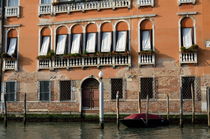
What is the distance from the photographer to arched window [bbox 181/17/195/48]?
1655 cm

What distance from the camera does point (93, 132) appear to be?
13.5 metres

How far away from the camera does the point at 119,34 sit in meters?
17.5

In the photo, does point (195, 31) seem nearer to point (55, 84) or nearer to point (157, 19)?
point (157, 19)

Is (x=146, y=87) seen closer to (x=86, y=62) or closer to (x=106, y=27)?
(x=86, y=62)

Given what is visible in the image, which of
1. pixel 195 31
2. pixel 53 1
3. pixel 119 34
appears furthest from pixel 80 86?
pixel 195 31

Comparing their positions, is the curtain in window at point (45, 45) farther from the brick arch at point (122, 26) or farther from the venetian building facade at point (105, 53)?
the brick arch at point (122, 26)

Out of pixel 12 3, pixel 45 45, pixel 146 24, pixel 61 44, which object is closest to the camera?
pixel 146 24

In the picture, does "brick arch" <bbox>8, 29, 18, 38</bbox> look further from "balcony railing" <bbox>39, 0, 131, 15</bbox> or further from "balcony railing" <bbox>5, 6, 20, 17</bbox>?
"balcony railing" <bbox>39, 0, 131, 15</bbox>

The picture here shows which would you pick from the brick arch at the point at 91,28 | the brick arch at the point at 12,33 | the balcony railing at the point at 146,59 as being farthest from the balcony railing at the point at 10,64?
the balcony railing at the point at 146,59

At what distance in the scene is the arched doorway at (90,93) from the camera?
17719 mm

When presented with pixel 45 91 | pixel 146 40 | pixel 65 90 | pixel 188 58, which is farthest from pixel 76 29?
pixel 188 58

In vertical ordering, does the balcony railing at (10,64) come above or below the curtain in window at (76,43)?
below

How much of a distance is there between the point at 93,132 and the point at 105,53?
16.1ft

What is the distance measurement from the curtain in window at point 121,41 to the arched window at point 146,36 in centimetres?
81
